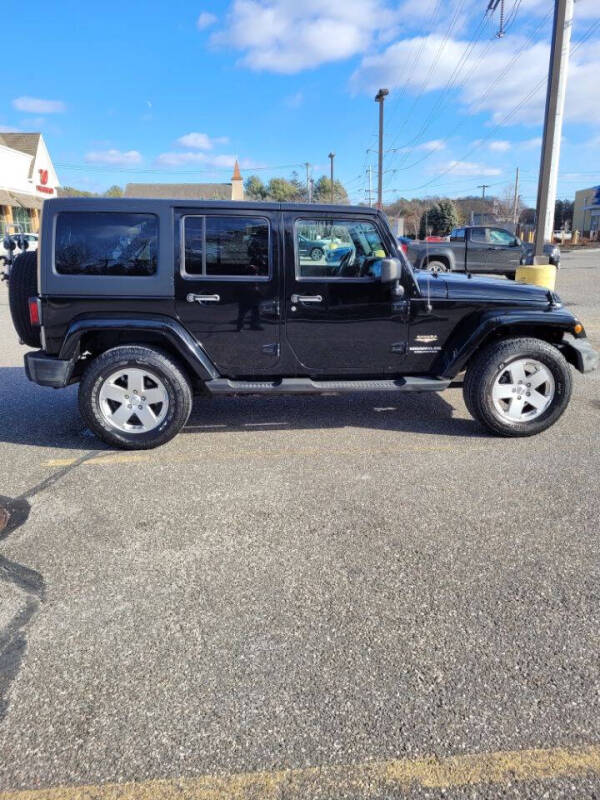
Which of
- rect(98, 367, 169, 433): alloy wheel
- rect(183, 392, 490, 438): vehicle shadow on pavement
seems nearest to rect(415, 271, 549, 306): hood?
rect(183, 392, 490, 438): vehicle shadow on pavement

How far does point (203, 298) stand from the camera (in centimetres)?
457

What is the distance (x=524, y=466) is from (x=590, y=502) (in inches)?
26.1

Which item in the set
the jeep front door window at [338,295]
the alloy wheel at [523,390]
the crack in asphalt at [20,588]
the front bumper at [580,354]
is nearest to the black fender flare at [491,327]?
the front bumper at [580,354]

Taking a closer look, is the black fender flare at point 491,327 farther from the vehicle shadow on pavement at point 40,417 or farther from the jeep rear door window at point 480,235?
the jeep rear door window at point 480,235

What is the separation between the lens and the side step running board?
187 inches

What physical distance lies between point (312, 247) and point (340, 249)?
245mm

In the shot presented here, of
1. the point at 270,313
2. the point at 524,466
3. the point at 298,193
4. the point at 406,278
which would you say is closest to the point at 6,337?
the point at 270,313

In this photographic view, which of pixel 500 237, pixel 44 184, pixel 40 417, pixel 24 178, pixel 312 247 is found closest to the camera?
pixel 312 247

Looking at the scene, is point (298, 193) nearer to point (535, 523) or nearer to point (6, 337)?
point (6, 337)

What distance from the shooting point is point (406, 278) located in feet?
15.7

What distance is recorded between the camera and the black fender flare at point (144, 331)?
4.49 m

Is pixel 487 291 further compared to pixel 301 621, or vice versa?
pixel 487 291

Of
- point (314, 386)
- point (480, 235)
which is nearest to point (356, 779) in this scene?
point (314, 386)

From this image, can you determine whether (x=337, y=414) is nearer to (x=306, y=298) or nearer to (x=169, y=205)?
(x=306, y=298)
